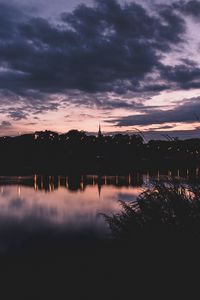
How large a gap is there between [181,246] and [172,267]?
58 cm

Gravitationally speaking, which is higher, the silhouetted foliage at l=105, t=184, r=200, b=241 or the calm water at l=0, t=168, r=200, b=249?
the silhouetted foliage at l=105, t=184, r=200, b=241

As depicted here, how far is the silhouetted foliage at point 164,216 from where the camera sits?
10.8 metres

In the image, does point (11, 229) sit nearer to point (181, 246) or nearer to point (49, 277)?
point (49, 277)

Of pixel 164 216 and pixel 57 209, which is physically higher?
pixel 164 216

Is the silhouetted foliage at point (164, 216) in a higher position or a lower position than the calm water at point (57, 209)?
higher

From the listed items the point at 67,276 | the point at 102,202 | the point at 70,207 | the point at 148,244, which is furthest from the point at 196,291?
the point at 102,202

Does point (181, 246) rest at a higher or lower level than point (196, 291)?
higher

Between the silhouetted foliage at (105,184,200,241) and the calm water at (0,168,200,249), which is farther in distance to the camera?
the calm water at (0,168,200,249)

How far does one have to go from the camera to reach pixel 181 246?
408 inches

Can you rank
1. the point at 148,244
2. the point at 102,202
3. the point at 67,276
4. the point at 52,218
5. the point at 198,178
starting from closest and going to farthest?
the point at 148,244 < the point at 198,178 < the point at 67,276 < the point at 52,218 < the point at 102,202

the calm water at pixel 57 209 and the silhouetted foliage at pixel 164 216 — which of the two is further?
the calm water at pixel 57 209

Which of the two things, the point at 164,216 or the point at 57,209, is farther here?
the point at 57,209

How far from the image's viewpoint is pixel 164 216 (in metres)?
11.6

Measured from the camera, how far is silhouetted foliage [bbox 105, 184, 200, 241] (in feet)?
Answer: 35.3
